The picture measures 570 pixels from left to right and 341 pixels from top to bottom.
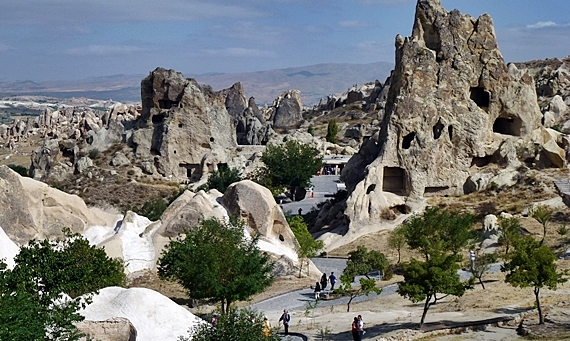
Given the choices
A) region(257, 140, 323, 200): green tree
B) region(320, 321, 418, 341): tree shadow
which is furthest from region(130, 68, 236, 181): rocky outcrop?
region(320, 321, 418, 341): tree shadow

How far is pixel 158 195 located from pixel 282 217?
24081 millimetres

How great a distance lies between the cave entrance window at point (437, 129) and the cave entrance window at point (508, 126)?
16.2ft

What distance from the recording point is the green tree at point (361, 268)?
29188 millimetres

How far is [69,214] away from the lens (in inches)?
1351

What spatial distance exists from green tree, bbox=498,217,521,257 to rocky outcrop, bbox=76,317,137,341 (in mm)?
21495

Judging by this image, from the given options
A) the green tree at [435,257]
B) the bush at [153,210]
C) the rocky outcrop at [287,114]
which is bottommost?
the bush at [153,210]

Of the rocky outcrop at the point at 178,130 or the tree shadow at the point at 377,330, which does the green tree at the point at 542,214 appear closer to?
the tree shadow at the point at 377,330

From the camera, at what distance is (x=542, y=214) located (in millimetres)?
37312

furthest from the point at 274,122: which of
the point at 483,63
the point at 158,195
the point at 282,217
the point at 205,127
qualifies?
the point at 282,217

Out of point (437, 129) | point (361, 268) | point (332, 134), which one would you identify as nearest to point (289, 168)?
point (437, 129)

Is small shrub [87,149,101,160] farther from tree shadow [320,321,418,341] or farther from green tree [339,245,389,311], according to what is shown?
tree shadow [320,321,418,341]

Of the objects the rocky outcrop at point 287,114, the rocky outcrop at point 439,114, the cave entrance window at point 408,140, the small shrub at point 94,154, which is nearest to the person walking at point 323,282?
the rocky outcrop at point 439,114

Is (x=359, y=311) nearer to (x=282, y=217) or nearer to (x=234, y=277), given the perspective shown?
(x=234, y=277)

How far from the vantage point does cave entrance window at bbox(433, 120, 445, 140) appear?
151 ft
